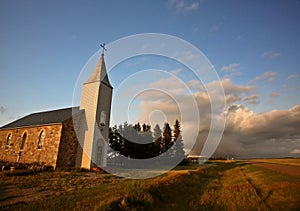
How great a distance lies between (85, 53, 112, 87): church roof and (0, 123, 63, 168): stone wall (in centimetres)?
648

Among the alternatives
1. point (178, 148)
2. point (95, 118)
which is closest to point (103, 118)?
point (95, 118)

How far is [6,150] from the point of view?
27000mm

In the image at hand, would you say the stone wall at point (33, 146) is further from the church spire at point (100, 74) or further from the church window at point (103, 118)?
the church spire at point (100, 74)

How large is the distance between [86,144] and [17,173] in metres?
7.07

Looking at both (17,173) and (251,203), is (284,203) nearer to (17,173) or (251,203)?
(251,203)

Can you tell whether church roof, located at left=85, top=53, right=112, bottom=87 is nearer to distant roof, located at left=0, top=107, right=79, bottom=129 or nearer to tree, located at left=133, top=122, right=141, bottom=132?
distant roof, located at left=0, top=107, right=79, bottom=129

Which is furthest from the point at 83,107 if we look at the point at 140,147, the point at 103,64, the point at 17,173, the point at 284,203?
the point at 284,203

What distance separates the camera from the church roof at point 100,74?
24.0 m

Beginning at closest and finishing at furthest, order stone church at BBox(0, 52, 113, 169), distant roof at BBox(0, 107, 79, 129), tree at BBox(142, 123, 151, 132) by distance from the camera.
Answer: stone church at BBox(0, 52, 113, 169), distant roof at BBox(0, 107, 79, 129), tree at BBox(142, 123, 151, 132)

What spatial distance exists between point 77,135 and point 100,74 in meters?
7.37

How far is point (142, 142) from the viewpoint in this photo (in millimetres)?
37375

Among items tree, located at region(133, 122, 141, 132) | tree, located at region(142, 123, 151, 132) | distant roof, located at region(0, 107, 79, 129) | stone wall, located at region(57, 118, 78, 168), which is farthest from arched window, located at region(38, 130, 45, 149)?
tree, located at region(142, 123, 151, 132)

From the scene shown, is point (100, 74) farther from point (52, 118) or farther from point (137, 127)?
point (137, 127)

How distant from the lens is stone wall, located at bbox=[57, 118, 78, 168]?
68.5 feet
